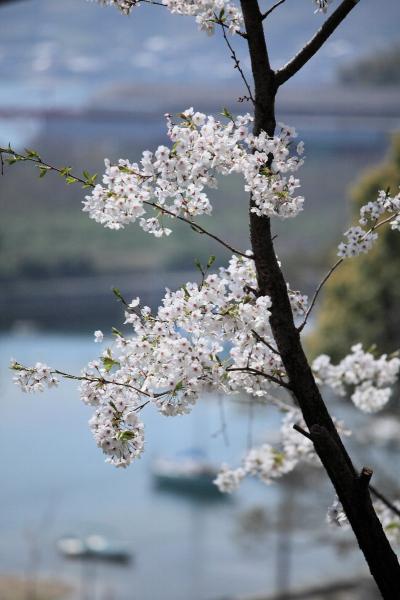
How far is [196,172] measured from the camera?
3.17ft

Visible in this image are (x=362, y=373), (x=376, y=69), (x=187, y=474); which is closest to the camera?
(x=362, y=373)

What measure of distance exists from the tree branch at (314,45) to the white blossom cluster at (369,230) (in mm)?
167

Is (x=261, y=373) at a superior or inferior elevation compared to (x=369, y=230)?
inferior

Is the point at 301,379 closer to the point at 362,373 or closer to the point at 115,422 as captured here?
the point at 115,422

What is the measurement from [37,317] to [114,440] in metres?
9.55

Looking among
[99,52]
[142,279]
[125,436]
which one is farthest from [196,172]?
[99,52]

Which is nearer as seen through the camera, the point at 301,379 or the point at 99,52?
the point at 301,379

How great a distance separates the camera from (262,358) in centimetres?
105

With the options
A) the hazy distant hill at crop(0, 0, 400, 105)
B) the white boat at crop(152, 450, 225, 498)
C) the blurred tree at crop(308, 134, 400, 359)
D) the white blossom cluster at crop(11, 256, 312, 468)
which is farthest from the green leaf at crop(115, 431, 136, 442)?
the hazy distant hill at crop(0, 0, 400, 105)

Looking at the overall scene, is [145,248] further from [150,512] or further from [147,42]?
[150,512]

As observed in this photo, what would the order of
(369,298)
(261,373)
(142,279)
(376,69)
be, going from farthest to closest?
(376,69) < (142,279) < (369,298) < (261,373)

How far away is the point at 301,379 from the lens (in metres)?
0.96

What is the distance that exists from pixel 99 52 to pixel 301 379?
1088 cm

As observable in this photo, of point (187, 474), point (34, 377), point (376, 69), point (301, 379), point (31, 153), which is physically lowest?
point (301, 379)
